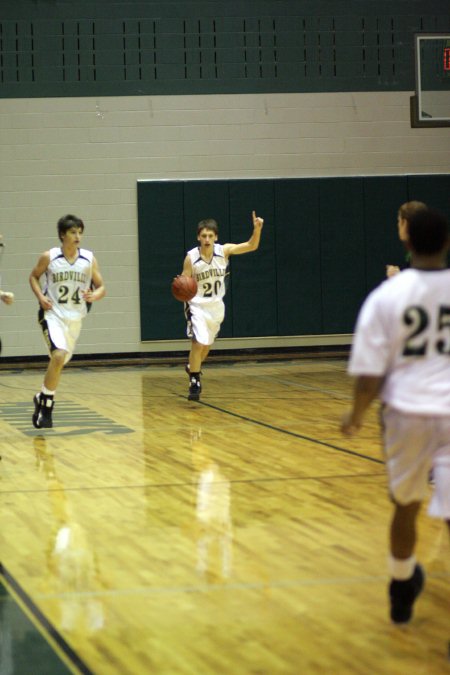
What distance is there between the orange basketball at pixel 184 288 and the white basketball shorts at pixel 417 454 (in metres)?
7.53

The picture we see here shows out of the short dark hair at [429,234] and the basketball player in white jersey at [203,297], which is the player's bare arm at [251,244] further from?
the short dark hair at [429,234]

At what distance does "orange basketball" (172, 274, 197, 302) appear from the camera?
11.4 metres

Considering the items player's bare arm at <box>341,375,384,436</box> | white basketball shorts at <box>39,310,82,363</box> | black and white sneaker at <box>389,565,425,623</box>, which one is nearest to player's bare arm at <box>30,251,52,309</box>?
white basketball shorts at <box>39,310,82,363</box>

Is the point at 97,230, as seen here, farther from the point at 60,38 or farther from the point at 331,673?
the point at 331,673

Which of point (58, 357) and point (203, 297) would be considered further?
point (203, 297)

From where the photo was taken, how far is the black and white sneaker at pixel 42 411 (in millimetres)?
9453

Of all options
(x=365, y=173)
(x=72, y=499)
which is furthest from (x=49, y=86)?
(x=72, y=499)

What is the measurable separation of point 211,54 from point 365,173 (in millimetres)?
2909

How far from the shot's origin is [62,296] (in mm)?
9406

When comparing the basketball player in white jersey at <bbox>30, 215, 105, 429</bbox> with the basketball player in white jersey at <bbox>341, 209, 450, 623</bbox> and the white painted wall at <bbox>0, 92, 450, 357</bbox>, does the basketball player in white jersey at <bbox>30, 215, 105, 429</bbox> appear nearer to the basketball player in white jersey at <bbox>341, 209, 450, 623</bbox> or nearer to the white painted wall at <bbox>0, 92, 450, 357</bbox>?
the basketball player in white jersey at <bbox>341, 209, 450, 623</bbox>

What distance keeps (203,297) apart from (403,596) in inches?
304

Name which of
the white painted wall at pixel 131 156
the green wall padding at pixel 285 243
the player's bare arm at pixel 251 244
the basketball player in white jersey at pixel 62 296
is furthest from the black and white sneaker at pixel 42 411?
the green wall padding at pixel 285 243

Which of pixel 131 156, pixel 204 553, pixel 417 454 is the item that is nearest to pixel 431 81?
pixel 131 156

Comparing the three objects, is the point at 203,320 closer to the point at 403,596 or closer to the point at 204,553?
the point at 204,553
